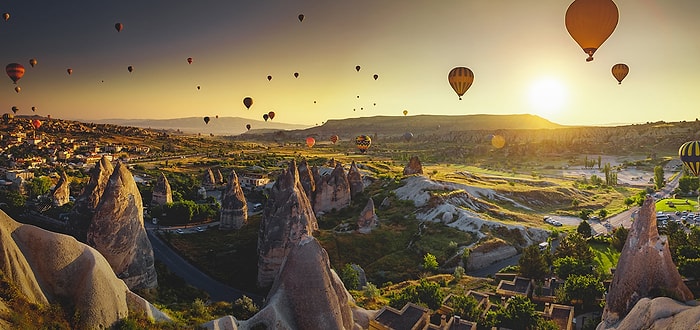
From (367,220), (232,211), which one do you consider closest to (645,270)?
(367,220)

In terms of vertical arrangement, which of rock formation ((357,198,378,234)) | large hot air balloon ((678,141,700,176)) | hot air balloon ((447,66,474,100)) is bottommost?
rock formation ((357,198,378,234))

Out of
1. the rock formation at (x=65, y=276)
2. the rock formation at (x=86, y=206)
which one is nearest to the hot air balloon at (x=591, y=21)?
the rock formation at (x=65, y=276)

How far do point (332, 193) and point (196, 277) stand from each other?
2481 centimetres

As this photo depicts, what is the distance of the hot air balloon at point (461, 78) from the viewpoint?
4616cm

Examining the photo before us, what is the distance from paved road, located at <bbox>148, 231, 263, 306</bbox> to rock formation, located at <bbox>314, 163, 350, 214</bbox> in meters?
20.4

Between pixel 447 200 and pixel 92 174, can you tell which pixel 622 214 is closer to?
pixel 447 200

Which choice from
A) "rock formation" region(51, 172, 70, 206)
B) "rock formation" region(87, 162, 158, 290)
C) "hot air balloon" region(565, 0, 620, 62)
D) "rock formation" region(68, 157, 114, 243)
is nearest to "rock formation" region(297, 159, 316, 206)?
"rock formation" region(68, 157, 114, 243)

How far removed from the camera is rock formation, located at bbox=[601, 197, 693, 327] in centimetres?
2156

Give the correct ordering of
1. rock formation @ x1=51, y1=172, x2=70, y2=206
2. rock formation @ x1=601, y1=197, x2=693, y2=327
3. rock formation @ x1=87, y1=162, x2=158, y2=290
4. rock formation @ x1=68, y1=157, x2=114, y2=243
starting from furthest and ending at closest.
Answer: rock formation @ x1=51, y1=172, x2=70, y2=206 < rock formation @ x1=68, y1=157, x2=114, y2=243 < rock formation @ x1=87, y1=162, x2=158, y2=290 < rock formation @ x1=601, y1=197, x2=693, y2=327

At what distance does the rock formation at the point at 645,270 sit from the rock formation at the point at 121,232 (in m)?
28.2

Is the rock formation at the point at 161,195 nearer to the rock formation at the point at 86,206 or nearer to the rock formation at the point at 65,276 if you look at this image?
the rock formation at the point at 86,206

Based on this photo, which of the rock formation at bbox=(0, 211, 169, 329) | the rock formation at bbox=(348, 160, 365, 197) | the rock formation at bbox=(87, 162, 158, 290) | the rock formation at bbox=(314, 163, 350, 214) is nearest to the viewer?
the rock formation at bbox=(0, 211, 169, 329)

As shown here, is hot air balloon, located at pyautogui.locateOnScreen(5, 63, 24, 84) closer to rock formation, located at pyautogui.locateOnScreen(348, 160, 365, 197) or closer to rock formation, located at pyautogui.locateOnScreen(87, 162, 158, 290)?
rock formation, located at pyautogui.locateOnScreen(87, 162, 158, 290)

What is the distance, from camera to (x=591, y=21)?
29531 mm
